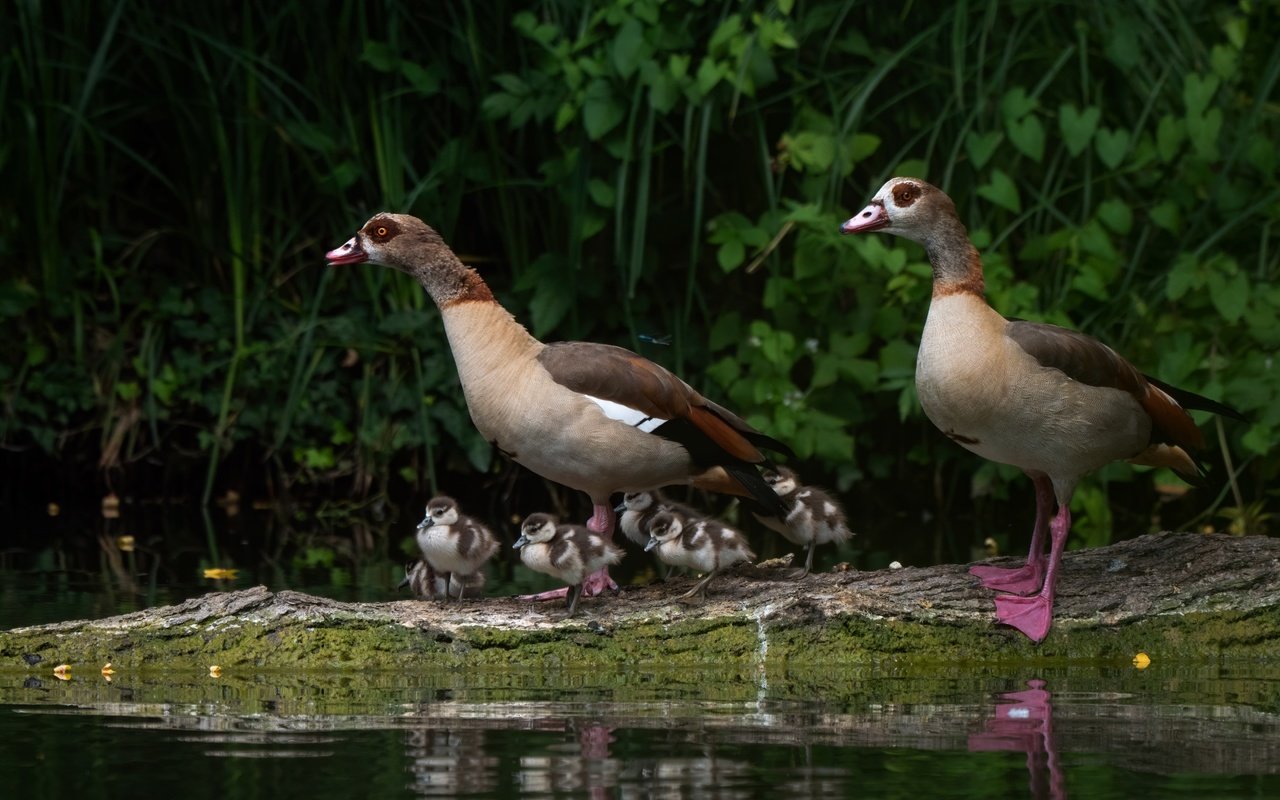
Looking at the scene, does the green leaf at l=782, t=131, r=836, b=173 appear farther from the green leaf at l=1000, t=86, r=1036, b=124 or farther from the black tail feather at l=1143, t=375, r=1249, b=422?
the black tail feather at l=1143, t=375, r=1249, b=422

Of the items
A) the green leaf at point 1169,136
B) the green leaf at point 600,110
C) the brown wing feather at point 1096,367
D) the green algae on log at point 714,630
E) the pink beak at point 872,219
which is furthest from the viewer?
the green leaf at point 600,110

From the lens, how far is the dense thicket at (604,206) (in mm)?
9539

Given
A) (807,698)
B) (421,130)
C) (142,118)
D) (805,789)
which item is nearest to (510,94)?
(421,130)

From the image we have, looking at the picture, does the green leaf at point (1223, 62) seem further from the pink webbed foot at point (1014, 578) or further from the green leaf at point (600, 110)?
the pink webbed foot at point (1014, 578)

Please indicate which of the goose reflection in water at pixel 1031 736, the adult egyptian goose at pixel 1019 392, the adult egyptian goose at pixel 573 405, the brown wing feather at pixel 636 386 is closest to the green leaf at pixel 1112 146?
the adult egyptian goose at pixel 1019 392

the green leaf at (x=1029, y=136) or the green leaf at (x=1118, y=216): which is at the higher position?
the green leaf at (x=1029, y=136)

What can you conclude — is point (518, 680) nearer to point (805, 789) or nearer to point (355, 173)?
point (805, 789)

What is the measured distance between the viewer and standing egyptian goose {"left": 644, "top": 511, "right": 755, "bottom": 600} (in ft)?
20.2

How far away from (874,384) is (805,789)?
585cm

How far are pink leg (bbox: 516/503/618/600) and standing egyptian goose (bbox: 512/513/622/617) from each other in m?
0.17

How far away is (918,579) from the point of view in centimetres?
616

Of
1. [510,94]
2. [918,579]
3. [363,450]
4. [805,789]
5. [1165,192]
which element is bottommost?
[805,789]

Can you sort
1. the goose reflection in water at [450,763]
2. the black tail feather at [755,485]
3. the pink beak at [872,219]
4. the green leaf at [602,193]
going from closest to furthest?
the goose reflection in water at [450,763], the pink beak at [872,219], the black tail feather at [755,485], the green leaf at [602,193]

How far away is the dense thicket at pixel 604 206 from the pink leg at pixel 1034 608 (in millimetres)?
3233
